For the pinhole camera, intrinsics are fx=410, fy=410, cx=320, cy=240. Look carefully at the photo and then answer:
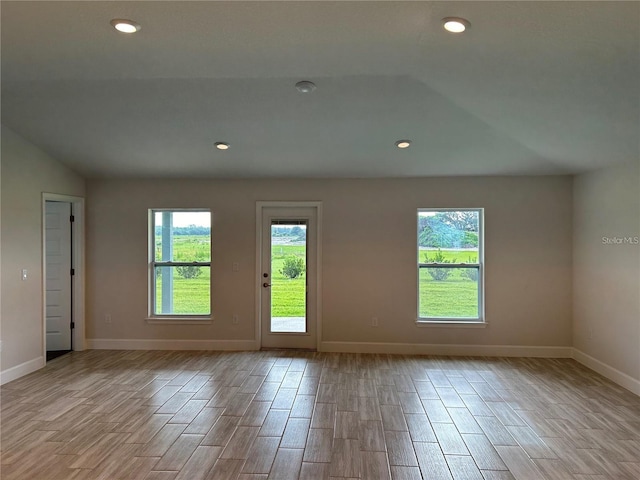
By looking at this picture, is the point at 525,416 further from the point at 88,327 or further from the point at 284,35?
the point at 88,327

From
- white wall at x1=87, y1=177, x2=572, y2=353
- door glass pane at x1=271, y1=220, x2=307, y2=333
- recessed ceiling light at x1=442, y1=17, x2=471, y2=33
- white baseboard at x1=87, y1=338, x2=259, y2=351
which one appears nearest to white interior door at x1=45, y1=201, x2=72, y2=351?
white wall at x1=87, y1=177, x2=572, y2=353

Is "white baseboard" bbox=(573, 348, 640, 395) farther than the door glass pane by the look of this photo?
No

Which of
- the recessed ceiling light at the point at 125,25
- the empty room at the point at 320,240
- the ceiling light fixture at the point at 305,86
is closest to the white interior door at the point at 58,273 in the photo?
the empty room at the point at 320,240

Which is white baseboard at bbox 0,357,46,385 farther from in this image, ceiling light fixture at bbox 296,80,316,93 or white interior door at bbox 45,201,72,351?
ceiling light fixture at bbox 296,80,316,93

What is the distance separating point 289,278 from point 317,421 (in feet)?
8.38

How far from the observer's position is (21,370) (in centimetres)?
456

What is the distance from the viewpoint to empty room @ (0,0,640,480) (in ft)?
8.71

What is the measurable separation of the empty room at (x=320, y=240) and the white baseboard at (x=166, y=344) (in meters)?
0.03

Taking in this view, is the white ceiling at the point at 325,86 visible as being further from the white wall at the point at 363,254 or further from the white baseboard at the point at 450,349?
the white baseboard at the point at 450,349

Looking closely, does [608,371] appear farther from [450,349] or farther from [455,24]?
[455,24]

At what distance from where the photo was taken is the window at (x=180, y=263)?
581 centimetres

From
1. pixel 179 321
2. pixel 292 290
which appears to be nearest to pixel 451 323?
pixel 292 290

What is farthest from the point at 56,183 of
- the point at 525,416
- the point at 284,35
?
the point at 525,416

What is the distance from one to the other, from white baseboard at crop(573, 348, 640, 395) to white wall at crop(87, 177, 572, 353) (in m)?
0.28
